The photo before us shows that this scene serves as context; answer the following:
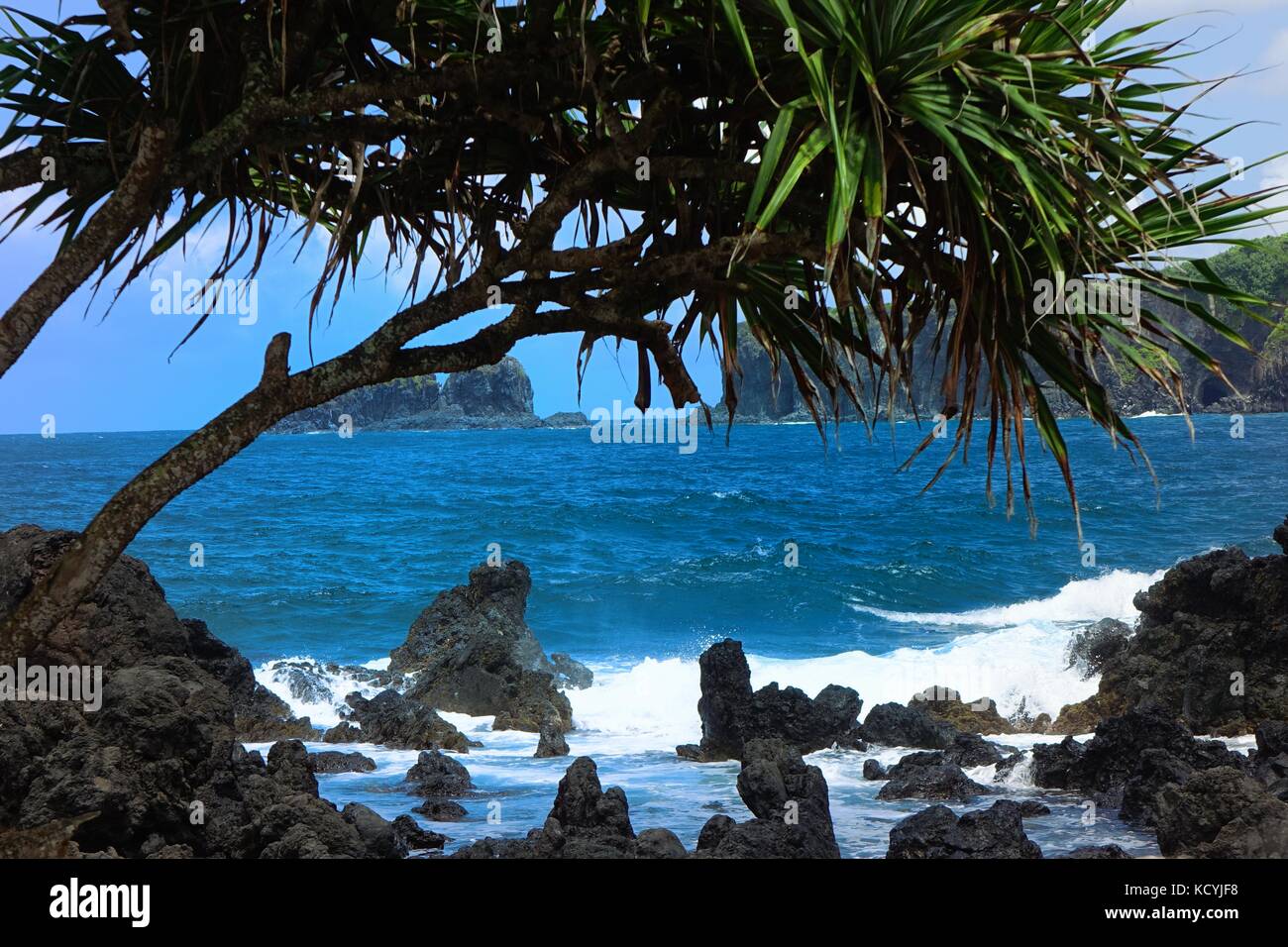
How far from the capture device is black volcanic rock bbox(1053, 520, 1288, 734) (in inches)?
422

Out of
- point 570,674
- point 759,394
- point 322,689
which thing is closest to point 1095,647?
point 570,674

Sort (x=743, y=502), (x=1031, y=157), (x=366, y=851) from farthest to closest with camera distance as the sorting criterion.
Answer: (x=743, y=502) < (x=366, y=851) < (x=1031, y=157)

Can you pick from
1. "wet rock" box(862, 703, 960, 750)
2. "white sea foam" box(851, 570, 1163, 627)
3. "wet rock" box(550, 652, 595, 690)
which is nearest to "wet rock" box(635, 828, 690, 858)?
"wet rock" box(862, 703, 960, 750)

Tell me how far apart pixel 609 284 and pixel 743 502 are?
127 ft

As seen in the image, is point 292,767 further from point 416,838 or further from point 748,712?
point 748,712

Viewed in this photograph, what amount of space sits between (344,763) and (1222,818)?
776cm

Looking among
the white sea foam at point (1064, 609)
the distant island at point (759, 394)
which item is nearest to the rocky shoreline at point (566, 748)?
the white sea foam at point (1064, 609)

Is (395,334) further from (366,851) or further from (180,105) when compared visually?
(366,851)

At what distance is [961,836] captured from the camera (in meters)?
5.83

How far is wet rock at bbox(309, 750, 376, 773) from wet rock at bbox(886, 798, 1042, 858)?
6.52 metres

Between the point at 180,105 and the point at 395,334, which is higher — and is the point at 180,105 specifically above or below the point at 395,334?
above

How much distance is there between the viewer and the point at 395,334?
392 cm

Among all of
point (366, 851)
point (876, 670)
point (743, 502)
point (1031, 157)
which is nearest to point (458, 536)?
point (743, 502)

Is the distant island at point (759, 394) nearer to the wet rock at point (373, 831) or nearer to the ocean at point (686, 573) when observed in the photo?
the ocean at point (686, 573)
